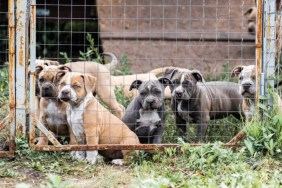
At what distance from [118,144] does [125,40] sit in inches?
222

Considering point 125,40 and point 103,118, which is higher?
point 125,40

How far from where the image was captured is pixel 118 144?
778 cm

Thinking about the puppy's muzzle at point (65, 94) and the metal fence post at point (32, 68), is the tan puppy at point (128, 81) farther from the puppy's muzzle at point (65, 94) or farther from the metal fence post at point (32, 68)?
the metal fence post at point (32, 68)

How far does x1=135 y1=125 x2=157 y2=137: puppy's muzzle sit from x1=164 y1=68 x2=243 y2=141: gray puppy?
1.67 feet

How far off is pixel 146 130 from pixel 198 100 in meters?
0.94

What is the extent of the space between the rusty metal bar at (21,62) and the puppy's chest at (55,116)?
0.76 m

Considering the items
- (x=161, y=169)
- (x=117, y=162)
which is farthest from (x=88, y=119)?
(x=161, y=169)

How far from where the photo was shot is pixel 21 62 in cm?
749

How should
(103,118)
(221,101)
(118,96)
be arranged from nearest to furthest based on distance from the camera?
(103,118)
(221,101)
(118,96)

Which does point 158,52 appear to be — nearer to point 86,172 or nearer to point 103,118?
point 103,118

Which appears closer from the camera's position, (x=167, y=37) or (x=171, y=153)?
(x=171, y=153)

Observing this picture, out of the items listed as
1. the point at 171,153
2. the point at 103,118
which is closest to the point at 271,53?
the point at 171,153

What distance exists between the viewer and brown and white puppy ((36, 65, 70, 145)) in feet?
27.5

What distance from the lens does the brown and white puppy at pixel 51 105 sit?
Answer: 27.5 feet
